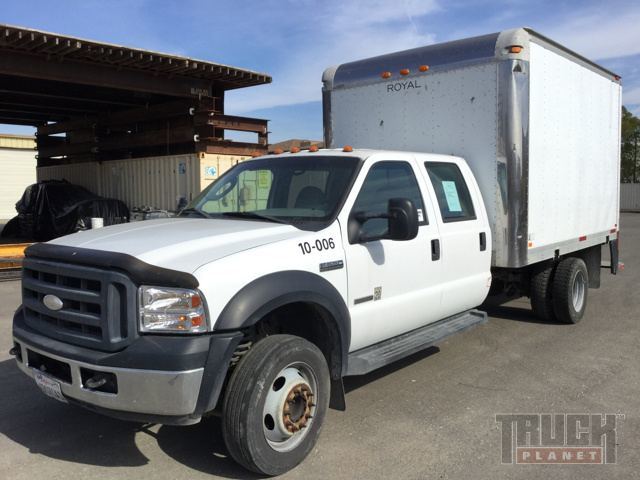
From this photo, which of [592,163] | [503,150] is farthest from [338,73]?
[592,163]

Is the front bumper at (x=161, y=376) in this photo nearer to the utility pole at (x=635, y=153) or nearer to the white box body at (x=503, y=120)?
the white box body at (x=503, y=120)

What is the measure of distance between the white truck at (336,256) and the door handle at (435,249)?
2 centimetres

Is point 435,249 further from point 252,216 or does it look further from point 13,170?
point 13,170

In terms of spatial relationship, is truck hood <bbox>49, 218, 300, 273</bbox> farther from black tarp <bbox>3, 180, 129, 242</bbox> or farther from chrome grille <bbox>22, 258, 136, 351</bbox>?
black tarp <bbox>3, 180, 129, 242</bbox>

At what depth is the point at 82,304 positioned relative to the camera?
3.34 metres

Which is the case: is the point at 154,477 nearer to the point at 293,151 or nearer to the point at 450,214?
the point at 293,151

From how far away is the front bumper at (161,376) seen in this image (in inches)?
120

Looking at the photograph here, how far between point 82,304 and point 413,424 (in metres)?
2.41

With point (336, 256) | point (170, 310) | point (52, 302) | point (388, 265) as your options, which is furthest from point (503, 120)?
point (52, 302)

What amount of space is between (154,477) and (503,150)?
166 inches

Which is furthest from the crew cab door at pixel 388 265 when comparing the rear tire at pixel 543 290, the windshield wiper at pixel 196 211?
the rear tire at pixel 543 290

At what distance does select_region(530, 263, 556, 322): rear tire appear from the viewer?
280 inches

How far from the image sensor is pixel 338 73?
7.11 meters

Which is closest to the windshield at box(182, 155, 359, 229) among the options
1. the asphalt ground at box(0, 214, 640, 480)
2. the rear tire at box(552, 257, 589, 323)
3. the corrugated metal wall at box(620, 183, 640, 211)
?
the asphalt ground at box(0, 214, 640, 480)
